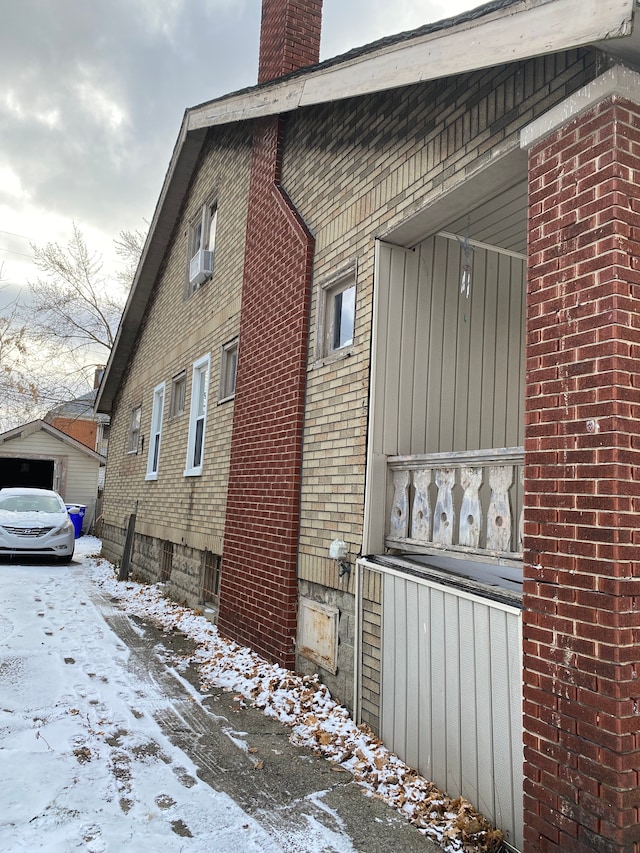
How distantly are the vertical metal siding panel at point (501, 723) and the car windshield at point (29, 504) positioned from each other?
1343cm

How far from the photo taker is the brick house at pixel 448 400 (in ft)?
9.73

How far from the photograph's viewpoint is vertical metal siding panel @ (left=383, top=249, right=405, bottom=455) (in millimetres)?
5105

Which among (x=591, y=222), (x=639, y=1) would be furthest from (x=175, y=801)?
(x=639, y=1)

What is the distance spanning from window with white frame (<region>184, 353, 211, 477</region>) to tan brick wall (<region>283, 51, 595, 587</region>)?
13.1 ft

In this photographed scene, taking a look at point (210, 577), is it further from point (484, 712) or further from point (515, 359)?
point (484, 712)

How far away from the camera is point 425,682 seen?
4.12 m

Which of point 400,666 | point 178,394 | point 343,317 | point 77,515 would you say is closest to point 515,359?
point 343,317

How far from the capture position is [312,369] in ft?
20.4

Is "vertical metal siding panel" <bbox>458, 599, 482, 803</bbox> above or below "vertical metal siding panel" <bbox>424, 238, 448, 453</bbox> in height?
below

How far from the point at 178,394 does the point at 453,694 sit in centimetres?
898

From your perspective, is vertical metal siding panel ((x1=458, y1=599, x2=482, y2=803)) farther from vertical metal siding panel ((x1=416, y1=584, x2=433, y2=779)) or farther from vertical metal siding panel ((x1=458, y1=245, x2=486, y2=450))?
vertical metal siding panel ((x1=458, y1=245, x2=486, y2=450))

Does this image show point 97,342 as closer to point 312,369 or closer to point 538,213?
point 312,369

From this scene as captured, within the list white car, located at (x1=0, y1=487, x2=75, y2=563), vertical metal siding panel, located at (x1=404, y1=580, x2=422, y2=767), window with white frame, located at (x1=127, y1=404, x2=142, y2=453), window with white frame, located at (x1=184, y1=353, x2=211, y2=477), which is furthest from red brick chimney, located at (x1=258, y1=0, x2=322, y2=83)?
white car, located at (x1=0, y1=487, x2=75, y2=563)

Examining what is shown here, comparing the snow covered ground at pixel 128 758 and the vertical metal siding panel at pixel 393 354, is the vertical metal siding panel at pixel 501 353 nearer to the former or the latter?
the vertical metal siding panel at pixel 393 354
